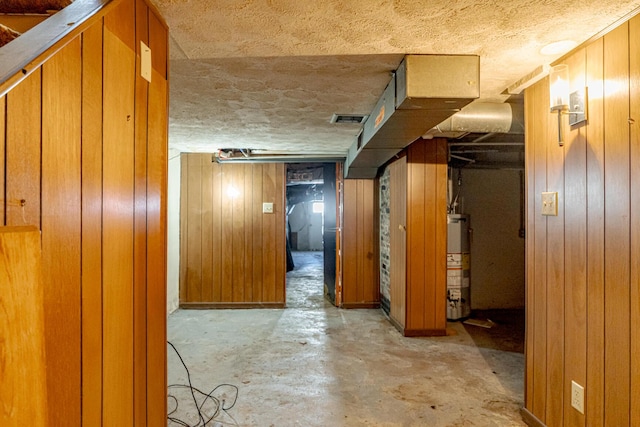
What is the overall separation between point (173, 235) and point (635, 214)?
443cm

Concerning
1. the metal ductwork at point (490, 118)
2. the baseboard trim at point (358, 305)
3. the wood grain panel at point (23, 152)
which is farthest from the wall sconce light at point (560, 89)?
the baseboard trim at point (358, 305)

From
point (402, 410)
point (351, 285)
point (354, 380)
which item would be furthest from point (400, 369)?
point (351, 285)

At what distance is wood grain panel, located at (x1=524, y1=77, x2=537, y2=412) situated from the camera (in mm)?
2020

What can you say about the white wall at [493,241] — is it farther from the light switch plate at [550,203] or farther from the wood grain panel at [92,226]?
the wood grain panel at [92,226]

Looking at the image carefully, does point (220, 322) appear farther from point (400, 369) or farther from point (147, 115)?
point (147, 115)

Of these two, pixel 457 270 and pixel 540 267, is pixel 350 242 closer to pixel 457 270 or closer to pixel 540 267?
pixel 457 270

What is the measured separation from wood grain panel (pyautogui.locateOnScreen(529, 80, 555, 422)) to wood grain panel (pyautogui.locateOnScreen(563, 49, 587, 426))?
0.54ft

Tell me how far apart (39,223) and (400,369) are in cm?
267

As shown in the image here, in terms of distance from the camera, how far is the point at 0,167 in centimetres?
66

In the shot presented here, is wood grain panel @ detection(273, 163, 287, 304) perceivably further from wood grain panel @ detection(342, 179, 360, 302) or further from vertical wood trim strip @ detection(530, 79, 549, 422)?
vertical wood trim strip @ detection(530, 79, 549, 422)

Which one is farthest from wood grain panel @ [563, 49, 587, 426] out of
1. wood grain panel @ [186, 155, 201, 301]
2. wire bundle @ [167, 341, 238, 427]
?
wood grain panel @ [186, 155, 201, 301]

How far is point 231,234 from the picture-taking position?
468 cm

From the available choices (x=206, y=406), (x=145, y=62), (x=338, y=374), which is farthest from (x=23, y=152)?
(x=338, y=374)

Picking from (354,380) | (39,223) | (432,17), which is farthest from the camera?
(354,380)
